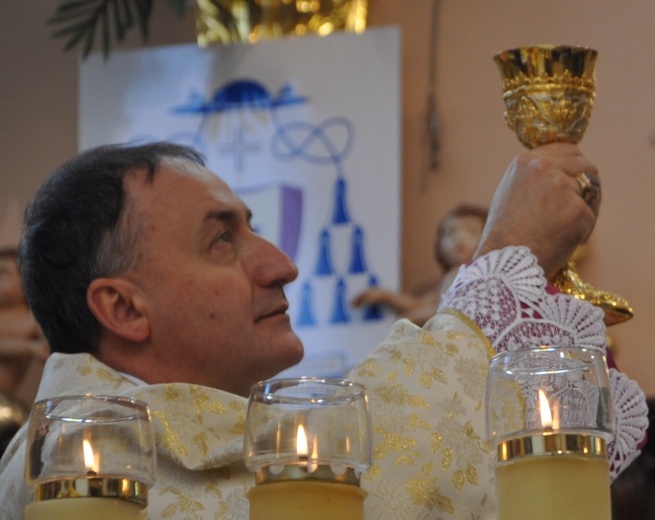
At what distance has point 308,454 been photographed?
897 millimetres

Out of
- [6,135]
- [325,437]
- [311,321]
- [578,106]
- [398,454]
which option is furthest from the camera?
[6,135]

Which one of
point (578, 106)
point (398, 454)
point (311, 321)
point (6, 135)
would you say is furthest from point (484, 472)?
point (6, 135)

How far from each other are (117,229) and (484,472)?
58 cm

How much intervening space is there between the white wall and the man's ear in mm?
1763

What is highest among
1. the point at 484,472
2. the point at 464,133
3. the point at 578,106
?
the point at 464,133

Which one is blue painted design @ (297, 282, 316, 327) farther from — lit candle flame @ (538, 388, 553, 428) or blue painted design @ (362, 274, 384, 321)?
lit candle flame @ (538, 388, 553, 428)

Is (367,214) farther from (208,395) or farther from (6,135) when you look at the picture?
(208,395)

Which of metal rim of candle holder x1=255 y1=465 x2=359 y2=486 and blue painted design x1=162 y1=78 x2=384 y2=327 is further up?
blue painted design x1=162 y1=78 x2=384 y2=327

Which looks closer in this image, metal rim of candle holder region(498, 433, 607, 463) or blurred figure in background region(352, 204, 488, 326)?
metal rim of candle holder region(498, 433, 607, 463)

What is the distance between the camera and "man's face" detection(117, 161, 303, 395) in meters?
1.62

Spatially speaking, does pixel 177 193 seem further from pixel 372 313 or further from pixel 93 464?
pixel 372 313

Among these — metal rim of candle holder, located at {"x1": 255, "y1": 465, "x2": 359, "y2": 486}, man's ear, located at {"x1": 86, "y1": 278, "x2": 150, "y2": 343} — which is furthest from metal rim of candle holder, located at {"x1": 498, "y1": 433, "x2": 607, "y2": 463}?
man's ear, located at {"x1": 86, "y1": 278, "x2": 150, "y2": 343}

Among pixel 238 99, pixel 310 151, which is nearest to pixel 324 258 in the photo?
pixel 310 151

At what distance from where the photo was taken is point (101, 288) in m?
1.68
